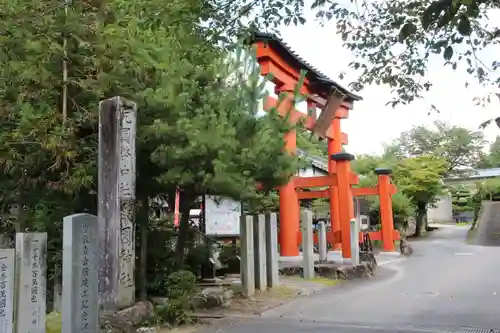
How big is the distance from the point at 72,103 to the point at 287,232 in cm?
976

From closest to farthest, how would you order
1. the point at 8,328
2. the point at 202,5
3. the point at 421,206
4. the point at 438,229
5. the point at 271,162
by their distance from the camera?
the point at 8,328 < the point at 202,5 < the point at 271,162 < the point at 421,206 < the point at 438,229

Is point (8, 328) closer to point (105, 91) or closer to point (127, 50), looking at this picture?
point (105, 91)

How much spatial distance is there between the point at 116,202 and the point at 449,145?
40.8 m

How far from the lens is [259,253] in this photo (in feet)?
37.7

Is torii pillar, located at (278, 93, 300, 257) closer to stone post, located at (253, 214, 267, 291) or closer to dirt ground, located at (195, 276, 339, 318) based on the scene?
dirt ground, located at (195, 276, 339, 318)

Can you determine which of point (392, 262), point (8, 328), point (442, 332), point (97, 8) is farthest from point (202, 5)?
point (392, 262)

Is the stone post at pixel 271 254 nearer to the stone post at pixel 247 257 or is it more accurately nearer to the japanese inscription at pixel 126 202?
the stone post at pixel 247 257

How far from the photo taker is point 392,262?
64.6 feet

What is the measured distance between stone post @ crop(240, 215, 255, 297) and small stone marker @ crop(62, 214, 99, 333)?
4618 mm

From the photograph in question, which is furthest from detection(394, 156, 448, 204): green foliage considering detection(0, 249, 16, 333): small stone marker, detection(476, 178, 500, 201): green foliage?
detection(0, 249, 16, 333): small stone marker

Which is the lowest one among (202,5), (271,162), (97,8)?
(271,162)

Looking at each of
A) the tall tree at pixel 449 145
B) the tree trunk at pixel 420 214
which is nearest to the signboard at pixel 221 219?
the tree trunk at pixel 420 214

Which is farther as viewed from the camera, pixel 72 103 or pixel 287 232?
pixel 287 232

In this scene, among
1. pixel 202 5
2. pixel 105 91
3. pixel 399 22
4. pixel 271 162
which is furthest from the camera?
pixel 271 162
